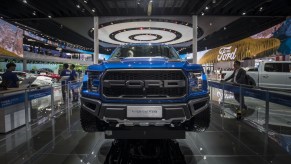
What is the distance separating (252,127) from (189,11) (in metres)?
10.6

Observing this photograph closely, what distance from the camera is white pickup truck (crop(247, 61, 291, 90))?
10617mm

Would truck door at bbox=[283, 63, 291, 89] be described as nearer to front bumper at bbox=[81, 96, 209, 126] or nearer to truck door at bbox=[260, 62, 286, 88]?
truck door at bbox=[260, 62, 286, 88]

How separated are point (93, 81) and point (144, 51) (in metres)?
1.77

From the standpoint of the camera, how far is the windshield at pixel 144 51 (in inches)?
173

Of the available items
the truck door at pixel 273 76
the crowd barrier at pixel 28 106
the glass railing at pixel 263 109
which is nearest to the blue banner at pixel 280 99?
the glass railing at pixel 263 109

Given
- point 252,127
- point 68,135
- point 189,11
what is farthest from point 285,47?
point 68,135

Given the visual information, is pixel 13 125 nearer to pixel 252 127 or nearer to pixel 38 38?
pixel 252 127

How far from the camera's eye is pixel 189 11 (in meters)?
14.6

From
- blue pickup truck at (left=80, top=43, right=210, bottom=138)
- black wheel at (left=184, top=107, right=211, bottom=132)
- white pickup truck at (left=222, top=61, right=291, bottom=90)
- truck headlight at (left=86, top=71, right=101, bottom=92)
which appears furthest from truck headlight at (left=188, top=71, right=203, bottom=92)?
white pickup truck at (left=222, top=61, right=291, bottom=90)

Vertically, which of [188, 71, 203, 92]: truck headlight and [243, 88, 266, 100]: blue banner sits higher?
[188, 71, 203, 92]: truck headlight

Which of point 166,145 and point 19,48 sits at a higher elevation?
point 19,48

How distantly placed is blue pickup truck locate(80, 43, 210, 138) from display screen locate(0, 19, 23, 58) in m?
11.5

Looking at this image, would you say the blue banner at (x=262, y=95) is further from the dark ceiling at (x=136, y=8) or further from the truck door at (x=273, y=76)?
the dark ceiling at (x=136, y=8)

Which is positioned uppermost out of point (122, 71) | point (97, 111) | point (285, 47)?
point (285, 47)
